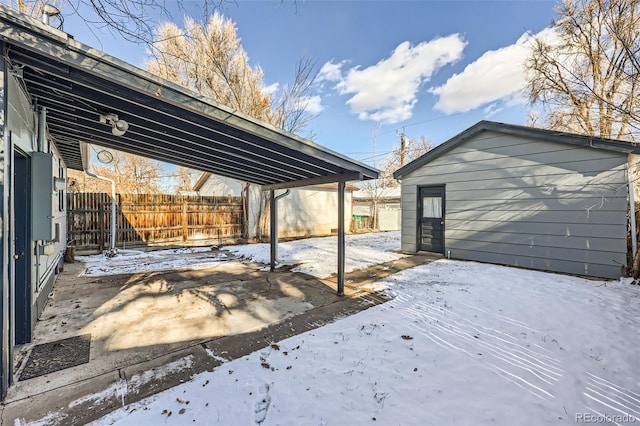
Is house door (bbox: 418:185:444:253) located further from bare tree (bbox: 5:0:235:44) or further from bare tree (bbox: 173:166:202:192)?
bare tree (bbox: 173:166:202:192)

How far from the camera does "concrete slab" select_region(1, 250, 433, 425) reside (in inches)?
81.9

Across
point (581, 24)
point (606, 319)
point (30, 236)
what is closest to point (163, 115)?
point (30, 236)

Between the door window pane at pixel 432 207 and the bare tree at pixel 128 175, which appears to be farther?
the bare tree at pixel 128 175

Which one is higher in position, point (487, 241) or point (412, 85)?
point (412, 85)

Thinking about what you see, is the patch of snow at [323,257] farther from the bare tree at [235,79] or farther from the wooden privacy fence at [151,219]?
the bare tree at [235,79]

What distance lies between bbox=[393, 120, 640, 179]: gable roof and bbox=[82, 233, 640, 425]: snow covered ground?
2.97m

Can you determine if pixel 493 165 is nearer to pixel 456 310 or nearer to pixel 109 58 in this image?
pixel 456 310

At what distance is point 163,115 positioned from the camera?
3113 mm

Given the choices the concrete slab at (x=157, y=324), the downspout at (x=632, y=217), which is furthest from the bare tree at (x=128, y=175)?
the downspout at (x=632, y=217)

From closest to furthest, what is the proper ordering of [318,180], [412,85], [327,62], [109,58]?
[109,58] < [318,180] < [327,62] < [412,85]

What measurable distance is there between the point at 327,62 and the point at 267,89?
2.93 meters

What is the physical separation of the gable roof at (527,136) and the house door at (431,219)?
88cm

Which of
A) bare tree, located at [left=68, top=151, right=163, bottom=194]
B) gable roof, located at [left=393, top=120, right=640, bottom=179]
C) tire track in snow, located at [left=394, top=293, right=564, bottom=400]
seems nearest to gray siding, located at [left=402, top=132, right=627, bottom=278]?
gable roof, located at [left=393, top=120, right=640, bottom=179]

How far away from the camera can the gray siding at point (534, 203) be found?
5246mm
